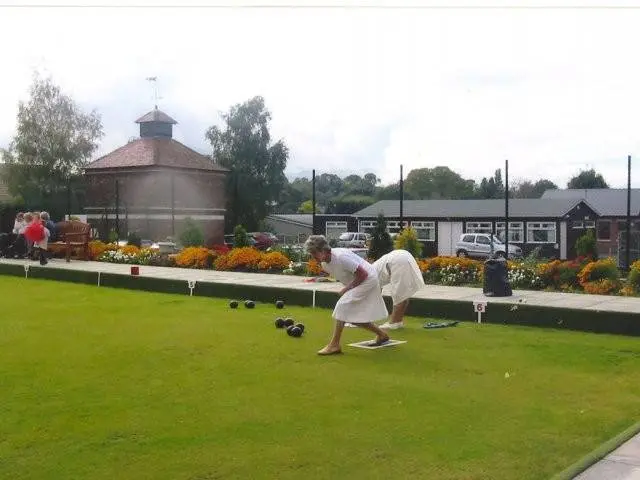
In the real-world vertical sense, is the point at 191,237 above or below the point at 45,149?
below

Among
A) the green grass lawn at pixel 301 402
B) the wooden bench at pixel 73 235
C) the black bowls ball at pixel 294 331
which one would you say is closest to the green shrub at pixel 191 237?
the wooden bench at pixel 73 235

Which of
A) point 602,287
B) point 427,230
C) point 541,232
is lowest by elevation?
point 602,287

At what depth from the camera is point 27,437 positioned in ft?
16.0

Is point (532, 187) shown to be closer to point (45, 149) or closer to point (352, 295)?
point (45, 149)

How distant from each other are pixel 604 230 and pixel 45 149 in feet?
116

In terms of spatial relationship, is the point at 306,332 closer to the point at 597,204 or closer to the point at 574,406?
the point at 574,406

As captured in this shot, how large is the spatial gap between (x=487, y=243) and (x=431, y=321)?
2615cm

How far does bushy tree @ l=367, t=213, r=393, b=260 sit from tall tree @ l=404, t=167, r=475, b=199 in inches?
2491

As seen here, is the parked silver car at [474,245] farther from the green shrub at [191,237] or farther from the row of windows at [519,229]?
the green shrub at [191,237]

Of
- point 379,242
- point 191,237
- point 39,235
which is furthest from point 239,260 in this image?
point 191,237

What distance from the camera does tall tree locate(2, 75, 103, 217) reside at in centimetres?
4822

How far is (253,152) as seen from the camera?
55.8 meters

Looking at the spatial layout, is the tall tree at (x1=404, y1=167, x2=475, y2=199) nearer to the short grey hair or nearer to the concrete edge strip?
the short grey hair

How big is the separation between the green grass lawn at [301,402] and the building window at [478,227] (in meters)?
31.9
